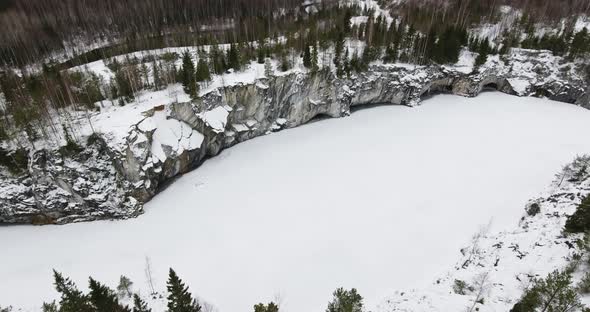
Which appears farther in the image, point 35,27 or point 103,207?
point 35,27

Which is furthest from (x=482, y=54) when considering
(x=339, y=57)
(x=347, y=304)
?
(x=347, y=304)

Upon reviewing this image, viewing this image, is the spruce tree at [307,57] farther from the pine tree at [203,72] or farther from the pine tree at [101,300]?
the pine tree at [101,300]

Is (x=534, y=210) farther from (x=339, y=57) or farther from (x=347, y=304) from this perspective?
(x=339, y=57)

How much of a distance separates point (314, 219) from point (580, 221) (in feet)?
54.4

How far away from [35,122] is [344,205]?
1036 inches

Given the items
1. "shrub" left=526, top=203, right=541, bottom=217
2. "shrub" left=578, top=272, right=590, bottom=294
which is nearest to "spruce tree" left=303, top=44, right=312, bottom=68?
"shrub" left=526, top=203, right=541, bottom=217

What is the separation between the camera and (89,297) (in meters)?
16.3

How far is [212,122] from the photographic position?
3138 centimetres

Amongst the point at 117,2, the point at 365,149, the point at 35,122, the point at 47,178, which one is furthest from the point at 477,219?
the point at 117,2

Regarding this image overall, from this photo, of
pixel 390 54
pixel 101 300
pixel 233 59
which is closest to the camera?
pixel 101 300

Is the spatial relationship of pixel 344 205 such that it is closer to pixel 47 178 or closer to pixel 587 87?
pixel 47 178

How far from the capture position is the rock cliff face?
80.7ft

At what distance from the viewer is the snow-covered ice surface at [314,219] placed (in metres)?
20.7

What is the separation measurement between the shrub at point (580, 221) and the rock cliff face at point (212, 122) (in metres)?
26.5
